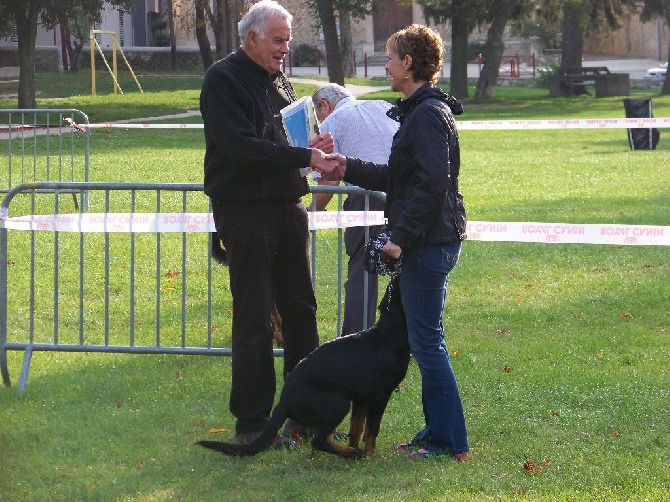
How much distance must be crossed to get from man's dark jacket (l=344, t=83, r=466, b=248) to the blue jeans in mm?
114

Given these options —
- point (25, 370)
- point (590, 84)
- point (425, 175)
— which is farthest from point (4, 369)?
point (590, 84)

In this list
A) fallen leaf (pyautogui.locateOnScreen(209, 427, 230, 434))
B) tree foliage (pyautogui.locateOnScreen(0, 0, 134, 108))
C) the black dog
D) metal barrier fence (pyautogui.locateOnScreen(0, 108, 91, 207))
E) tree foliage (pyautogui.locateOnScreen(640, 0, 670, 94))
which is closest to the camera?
the black dog

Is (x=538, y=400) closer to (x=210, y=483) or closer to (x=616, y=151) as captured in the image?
(x=210, y=483)

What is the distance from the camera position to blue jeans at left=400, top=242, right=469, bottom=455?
17.5ft

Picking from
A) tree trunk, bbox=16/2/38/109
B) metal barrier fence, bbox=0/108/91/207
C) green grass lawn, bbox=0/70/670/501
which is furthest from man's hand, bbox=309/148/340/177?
tree trunk, bbox=16/2/38/109

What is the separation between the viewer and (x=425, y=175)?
5.09m

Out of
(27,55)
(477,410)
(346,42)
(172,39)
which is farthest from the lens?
(172,39)

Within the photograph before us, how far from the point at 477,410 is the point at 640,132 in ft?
56.3

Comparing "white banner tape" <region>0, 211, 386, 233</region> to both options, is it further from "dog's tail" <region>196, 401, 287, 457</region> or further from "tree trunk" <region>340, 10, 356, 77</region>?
"tree trunk" <region>340, 10, 356, 77</region>

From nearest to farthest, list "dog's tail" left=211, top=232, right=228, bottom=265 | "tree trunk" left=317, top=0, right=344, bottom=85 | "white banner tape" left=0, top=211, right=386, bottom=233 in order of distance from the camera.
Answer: "dog's tail" left=211, top=232, right=228, bottom=265 < "white banner tape" left=0, top=211, right=386, bottom=233 < "tree trunk" left=317, top=0, right=344, bottom=85

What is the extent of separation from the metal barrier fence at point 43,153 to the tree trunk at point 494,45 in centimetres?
1940

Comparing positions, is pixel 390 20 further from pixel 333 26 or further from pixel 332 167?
pixel 332 167

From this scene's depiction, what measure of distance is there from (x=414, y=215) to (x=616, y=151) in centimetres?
1824

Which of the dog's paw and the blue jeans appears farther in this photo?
the dog's paw
